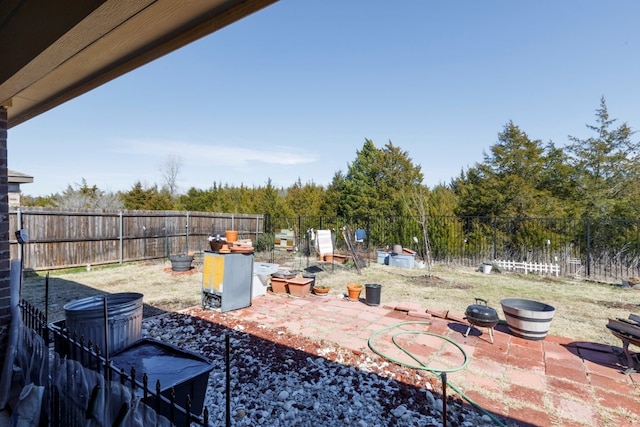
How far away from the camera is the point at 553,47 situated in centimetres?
655

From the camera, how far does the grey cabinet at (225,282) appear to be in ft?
17.1

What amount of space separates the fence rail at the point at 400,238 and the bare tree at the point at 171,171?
54.0 ft

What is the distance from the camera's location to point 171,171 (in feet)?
88.9

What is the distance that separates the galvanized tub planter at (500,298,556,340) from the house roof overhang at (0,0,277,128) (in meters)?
4.86

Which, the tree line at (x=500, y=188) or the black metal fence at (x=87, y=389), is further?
the tree line at (x=500, y=188)

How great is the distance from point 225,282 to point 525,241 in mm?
10182

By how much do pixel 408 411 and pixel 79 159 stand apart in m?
21.1

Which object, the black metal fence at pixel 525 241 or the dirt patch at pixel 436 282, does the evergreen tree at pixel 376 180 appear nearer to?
the black metal fence at pixel 525 241

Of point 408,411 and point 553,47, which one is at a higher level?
point 553,47

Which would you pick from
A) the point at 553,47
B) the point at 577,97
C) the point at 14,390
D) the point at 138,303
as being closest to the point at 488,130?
the point at 577,97

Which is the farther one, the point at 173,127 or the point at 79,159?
the point at 79,159

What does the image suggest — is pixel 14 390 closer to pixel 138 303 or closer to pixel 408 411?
pixel 138 303

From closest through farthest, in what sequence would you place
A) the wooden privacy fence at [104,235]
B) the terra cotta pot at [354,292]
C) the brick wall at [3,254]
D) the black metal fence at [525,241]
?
1. the brick wall at [3,254]
2. the terra cotta pot at [354,292]
3. the wooden privacy fence at [104,235]
4. the black metal fence at [525,241]

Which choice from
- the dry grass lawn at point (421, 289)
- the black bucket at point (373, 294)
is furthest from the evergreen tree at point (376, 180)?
the black bucket at point (373, 294)
